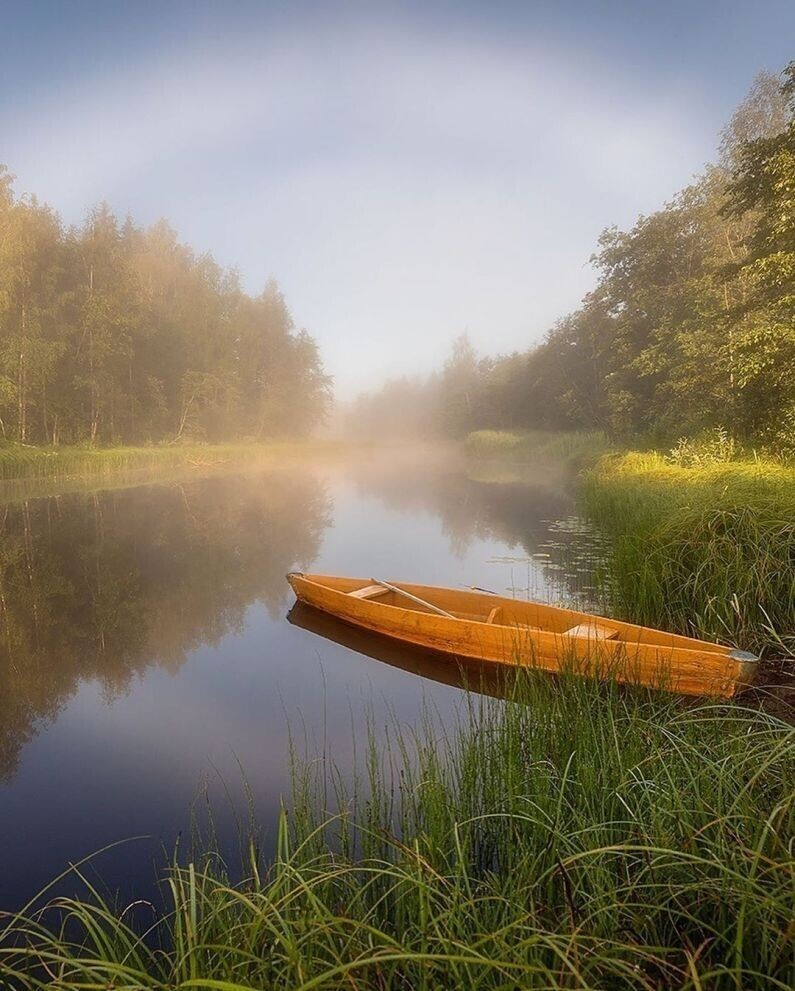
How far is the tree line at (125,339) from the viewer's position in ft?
74.9

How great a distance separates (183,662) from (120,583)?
3.43m

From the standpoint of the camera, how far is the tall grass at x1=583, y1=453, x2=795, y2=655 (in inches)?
186

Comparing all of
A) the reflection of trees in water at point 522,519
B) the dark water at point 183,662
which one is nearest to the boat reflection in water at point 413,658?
the dark water at point 183,662

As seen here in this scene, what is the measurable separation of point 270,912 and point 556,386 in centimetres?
3968

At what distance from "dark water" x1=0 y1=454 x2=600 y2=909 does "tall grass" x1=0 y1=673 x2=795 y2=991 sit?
0.80 metres

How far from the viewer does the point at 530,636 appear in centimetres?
430

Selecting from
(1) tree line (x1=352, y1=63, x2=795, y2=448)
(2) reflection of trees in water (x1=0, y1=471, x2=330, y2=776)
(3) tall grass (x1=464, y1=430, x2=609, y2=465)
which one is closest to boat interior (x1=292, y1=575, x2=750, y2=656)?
(2) reflection of trees in water (x1=0, y1=471, x2=330, y2=776)

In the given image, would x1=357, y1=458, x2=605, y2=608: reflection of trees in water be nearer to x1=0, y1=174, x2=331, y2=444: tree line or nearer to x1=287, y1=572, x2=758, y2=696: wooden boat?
x1=287, y1=572, x2=758, y2=696: wooden boat

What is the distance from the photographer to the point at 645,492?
29.7ft

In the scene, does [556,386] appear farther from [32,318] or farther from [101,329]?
[32,318]

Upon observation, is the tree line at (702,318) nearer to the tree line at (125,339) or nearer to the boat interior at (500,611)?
the boat interior at (500,611)

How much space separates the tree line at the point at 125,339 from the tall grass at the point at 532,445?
16479 mm

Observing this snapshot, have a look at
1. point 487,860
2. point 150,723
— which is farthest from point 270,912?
point 150,723

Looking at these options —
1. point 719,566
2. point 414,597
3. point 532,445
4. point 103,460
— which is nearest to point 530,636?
point 719,566
